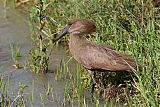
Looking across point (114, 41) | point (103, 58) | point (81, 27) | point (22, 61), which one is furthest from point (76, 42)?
point (22, 61)

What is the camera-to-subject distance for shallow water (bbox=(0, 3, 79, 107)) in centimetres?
617

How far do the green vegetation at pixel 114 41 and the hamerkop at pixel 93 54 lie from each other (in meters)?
0.18

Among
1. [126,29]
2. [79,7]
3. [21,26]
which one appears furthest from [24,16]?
[126,29]

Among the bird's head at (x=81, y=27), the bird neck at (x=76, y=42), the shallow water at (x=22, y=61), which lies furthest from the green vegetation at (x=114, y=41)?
the bird's head at (x=81, y=27)

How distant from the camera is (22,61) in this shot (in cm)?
724

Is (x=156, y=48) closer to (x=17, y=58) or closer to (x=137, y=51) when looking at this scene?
(x=137, y=51)

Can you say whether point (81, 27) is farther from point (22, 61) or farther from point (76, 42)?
point (22, 61)

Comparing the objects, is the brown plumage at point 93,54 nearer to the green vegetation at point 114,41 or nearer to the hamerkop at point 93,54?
the hamerkop at point 93,54

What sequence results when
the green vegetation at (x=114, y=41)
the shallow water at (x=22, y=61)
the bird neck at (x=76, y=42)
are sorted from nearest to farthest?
the green vegetation at (x=114, y=41)
the bird neck at (x=76, y=42)
the shallow water at (x=22, y=61)

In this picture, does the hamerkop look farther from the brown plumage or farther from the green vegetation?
the green vegetation

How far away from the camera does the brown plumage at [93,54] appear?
5668 millimetres

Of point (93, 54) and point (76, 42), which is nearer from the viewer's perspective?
point (93, 54)

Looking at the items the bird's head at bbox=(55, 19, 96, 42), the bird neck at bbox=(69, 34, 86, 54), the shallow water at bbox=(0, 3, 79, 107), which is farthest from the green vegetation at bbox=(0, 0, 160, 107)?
the bird's head at bbox=(55, 19, 96, 42)

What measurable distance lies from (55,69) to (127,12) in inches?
43.0
